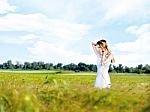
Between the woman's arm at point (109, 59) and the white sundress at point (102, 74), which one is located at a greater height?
the woman's arm at point (109, 59)

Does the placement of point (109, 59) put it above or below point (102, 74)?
above

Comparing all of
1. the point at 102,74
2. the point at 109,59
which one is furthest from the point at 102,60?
the point at 102,74

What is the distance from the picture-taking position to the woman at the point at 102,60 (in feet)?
78.5

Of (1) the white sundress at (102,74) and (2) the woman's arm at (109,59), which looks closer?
(2) the woman's arm at (109,59)

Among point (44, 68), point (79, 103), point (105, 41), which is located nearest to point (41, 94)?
point (79, 103)

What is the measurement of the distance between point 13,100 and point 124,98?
220cm

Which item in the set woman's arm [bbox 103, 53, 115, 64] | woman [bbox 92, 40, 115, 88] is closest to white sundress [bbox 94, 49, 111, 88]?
woman [bbox 92, 40, 115, 88]

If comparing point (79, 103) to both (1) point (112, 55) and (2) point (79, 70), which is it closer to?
(1) point (112, 55)

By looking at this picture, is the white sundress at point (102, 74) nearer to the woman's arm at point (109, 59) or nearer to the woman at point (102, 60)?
the woman at point (102, 60)

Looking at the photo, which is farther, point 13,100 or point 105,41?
point 105,41

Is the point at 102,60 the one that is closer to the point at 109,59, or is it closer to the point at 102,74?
the point at 109,59

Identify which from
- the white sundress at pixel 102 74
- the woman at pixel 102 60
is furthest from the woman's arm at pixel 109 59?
the white sundress at pixel 102 74

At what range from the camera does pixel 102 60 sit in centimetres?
2441

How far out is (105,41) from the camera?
23.9 metres
